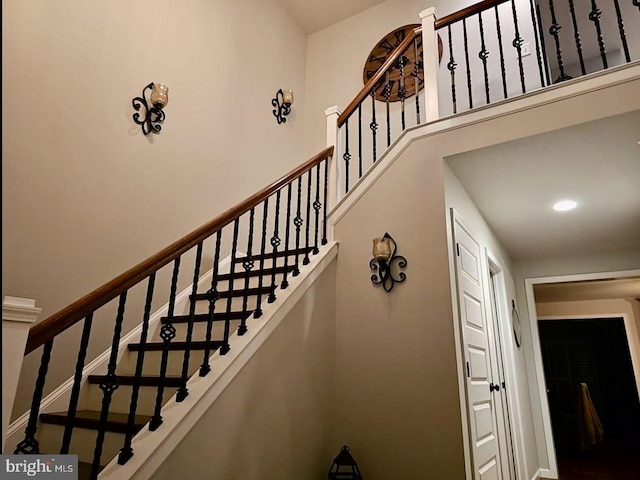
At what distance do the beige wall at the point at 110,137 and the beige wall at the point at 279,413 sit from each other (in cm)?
131

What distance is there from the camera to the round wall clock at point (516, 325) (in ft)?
14.7

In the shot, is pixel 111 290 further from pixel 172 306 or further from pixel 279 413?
pixel 279 413

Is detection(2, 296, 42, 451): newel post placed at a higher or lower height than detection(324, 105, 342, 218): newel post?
lower

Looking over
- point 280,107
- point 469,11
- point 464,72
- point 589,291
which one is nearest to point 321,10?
point 280,107

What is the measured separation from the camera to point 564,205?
3.55m

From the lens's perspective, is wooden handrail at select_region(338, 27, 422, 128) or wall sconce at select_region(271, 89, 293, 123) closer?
wooden handrail at select_region(338, 27, 422, 128)

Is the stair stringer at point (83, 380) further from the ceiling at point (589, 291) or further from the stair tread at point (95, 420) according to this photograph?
the ceiling at point (589, 291)

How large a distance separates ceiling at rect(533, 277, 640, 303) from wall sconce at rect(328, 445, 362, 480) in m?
4.41

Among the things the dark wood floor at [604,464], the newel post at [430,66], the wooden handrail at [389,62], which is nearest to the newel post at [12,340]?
the newel post at [430,66]

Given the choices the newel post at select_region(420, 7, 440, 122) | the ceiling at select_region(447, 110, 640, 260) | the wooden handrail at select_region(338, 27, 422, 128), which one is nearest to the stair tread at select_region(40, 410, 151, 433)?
the ceiling at select_region(447, 110, 640, 260)

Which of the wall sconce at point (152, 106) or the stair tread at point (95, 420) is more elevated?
the wall sconce at point (152, 106)

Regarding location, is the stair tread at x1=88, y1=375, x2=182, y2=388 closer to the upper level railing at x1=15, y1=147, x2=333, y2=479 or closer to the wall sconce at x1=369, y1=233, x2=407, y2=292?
the upper level railing at x1=15, y1=147, x2=333, y2=479

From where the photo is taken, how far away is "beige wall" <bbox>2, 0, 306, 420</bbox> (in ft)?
8.43

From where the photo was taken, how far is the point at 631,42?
5.95 m
